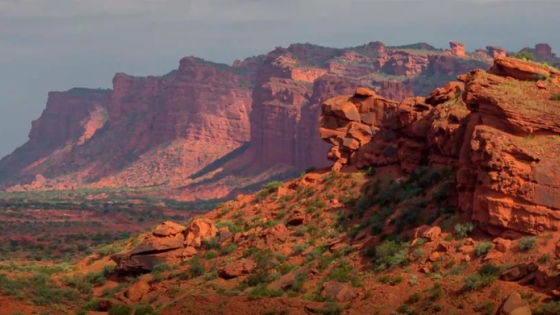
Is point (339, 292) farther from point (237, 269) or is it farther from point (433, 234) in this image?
point (237, 269)

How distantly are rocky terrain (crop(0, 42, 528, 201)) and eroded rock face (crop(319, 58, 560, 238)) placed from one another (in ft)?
281

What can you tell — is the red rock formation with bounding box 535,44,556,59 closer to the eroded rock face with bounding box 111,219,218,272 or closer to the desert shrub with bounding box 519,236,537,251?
the eroded rock face with bounding box 111,219,218,272

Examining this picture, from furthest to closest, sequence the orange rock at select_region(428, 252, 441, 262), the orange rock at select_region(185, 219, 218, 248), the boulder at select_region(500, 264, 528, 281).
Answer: the orange rock at select_region(185, 219, 218, 248), the orange rock at select_region(428, 252, 441, 262), the boulder at select_region(500, 264, 528, 281)

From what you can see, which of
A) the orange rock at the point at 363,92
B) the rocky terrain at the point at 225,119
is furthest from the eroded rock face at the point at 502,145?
the rocky terrain at the point at 225,119

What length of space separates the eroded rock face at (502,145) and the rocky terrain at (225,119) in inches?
3369

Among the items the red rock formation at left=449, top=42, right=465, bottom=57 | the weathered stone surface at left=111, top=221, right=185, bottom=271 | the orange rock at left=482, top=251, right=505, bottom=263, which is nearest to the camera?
the orange rock at left=482, top=251, right=505, bottom=263

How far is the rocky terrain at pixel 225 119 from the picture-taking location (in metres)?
142

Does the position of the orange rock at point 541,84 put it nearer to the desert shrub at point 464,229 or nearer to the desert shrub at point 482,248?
the desert shrub at point 464,229

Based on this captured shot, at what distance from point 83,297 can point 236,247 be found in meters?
5.52

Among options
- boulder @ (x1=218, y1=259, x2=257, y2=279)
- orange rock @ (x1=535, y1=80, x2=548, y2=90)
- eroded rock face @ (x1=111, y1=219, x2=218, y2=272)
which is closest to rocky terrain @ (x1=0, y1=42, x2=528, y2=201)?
eroded rock face @ (x1=111, y1=219, x2=218, y2=272)

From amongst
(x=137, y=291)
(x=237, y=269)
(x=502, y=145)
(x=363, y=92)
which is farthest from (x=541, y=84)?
(x=363, y=92)

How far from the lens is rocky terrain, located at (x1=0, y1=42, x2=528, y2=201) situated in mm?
142000

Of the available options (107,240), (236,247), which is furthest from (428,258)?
(107,240)

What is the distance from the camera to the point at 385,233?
39.5 m
